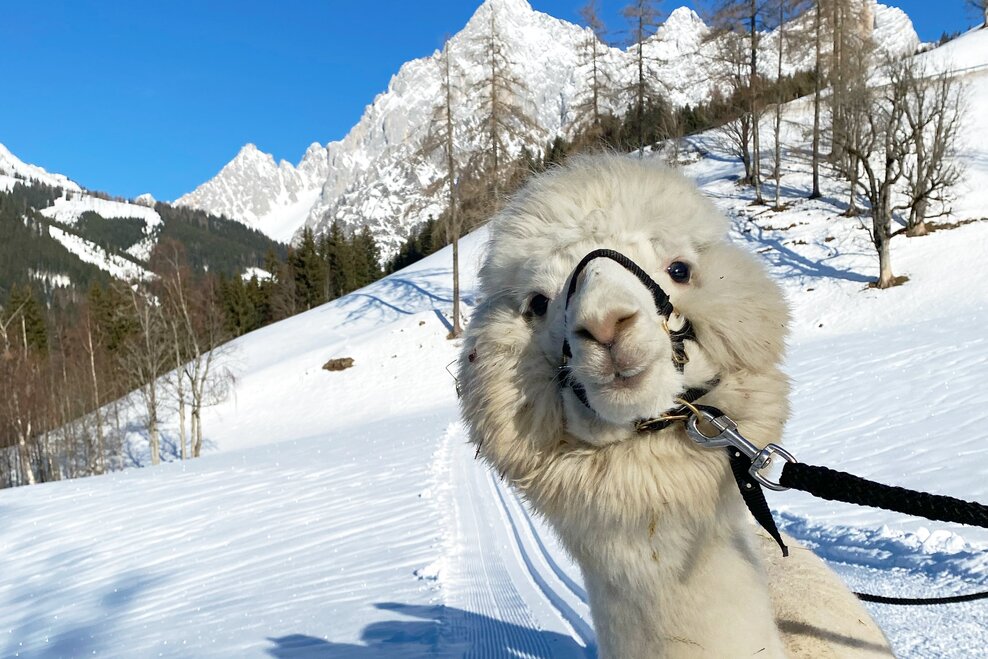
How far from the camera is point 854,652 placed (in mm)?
1980

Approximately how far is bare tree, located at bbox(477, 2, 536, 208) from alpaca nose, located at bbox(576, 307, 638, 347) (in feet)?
64.2

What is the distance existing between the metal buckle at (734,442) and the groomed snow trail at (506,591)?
5.20ft

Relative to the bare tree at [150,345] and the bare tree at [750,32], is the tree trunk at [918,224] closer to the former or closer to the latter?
the bare tree at [750,32]

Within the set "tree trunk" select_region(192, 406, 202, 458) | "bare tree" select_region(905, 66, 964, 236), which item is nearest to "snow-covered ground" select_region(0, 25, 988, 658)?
"bare tree" select_region(905, 66, 964, 236)

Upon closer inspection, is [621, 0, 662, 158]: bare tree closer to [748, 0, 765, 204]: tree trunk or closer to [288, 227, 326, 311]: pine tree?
[748, 0, 765, 204]: tree trunk

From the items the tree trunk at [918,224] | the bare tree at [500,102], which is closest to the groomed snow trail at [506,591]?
the bare tree at [500,102]

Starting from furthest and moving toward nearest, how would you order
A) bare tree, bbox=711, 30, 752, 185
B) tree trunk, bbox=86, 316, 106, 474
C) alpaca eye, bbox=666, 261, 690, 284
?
tree trunk, bbox=86, 316, 106, 474 → bare tree, bbox=711, 30, 752, 185 → alpaca eye, bbox=666, 261, 690, 284

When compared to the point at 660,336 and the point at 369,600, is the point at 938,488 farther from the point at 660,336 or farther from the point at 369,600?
the point at 660,336

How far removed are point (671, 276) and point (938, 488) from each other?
19.0 ft

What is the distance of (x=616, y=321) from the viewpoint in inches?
50.2

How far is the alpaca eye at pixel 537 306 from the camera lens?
5.27 ft

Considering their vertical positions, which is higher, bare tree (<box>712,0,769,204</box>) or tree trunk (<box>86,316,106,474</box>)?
bare tree (<box>712,0,769,204</box>)

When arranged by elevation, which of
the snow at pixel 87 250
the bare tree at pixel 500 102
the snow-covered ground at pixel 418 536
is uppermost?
the snow at pixel 87 250

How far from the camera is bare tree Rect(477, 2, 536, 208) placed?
812 inches
